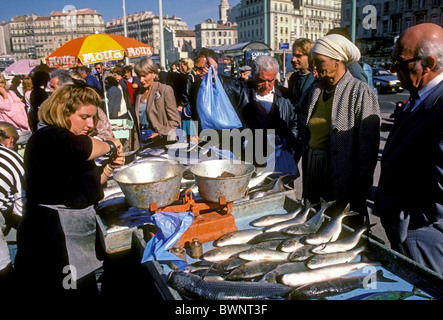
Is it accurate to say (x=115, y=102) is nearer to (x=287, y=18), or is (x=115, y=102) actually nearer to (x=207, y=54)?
(x=207, y=54)

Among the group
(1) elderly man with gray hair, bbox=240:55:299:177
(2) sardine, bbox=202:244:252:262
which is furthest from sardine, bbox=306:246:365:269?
(1) elderly man with gray hair, bbox=240:55:299:177

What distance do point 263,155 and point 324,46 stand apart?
1751 mm

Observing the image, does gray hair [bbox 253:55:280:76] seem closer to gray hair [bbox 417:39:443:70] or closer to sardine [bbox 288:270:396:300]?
gray hair [bbox 417:39:443:70]

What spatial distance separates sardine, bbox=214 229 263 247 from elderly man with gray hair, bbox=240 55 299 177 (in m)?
1.87

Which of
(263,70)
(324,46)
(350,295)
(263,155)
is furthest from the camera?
(263,155)

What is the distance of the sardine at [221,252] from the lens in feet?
6.82

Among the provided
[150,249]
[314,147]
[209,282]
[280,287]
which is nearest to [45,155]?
[150,249]

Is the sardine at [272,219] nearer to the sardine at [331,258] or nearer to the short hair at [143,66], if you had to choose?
the sardine at [331,258]

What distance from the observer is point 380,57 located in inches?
1877

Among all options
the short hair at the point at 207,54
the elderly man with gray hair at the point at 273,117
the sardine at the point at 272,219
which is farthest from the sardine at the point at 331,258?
the short hair at the point at 207,54

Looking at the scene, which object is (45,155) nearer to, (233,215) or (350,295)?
(233,215)

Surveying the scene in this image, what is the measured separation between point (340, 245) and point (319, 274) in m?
0.36

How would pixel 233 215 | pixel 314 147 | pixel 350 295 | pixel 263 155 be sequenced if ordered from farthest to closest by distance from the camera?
pixel 263 155
pixel 314 147
pixel 233 215
pixel 350 295

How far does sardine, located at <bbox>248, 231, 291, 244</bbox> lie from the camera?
7.38 feet
